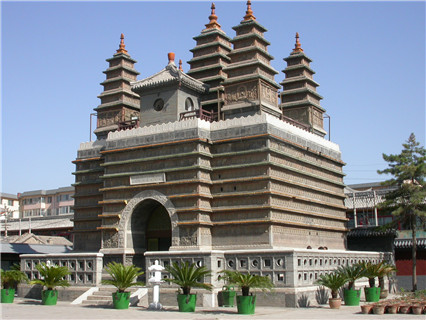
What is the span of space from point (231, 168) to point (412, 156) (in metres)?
13.8

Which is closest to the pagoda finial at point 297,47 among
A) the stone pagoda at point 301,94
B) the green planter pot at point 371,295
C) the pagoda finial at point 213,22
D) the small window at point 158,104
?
the stone pagoda at point 301,94

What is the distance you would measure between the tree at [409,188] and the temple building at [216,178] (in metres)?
3.20

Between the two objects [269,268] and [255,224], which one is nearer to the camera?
[269,268]

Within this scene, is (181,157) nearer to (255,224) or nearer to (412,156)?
(255,224)

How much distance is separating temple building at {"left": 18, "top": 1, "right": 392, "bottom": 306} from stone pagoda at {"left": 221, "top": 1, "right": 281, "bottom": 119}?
7 centimetres

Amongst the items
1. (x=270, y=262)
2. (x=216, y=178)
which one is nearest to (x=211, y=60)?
(x=216, y=178)

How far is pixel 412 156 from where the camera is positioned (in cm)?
3725

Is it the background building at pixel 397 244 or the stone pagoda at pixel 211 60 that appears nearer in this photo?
the stone pagoda at pixel 211 60

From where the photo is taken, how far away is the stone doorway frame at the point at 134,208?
31578 millimetres

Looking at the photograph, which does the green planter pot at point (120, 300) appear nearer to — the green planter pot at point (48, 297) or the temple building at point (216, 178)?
the temple building at point (216, 178)

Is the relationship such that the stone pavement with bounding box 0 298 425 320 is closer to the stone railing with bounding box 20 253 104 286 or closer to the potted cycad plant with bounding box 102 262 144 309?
the potted cycad plant with bounding box 102 262 144 309

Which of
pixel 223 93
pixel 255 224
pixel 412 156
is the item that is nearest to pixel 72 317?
pixel 255 224

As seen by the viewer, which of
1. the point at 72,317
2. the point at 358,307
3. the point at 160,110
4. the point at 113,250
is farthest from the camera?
the point at 160,110

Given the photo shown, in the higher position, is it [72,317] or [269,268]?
[269,268]
